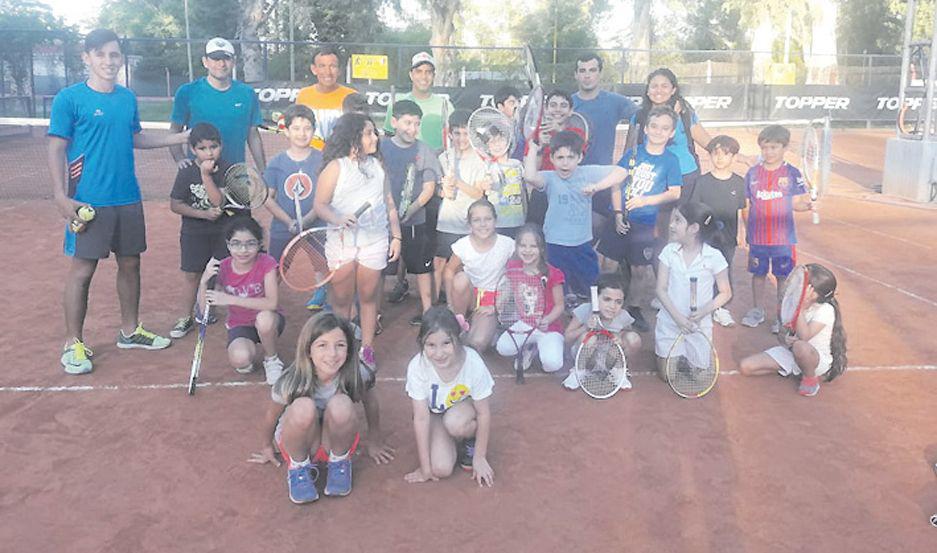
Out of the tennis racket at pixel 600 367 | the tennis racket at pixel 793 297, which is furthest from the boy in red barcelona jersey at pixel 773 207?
the tennis racket at pixel 600 367

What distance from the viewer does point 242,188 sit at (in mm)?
5629

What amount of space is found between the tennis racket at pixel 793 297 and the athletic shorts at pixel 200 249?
3.85 metres

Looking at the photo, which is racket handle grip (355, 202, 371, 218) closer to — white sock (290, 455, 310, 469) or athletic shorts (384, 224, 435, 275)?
athletic shorts (384, 224, 435, 275)

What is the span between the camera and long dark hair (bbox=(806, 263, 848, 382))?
16.3ft

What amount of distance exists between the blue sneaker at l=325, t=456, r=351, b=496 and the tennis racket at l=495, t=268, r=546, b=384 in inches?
67.3

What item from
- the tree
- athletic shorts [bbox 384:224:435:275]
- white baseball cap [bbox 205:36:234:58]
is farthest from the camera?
the tree

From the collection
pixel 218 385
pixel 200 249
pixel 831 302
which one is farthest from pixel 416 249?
pixel 831 302

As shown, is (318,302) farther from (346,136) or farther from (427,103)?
(346,136)

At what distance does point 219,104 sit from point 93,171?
1.08 m

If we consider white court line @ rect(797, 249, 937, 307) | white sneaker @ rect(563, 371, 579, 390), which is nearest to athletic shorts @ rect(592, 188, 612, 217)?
white sneaker @ rect(563, 371, 579, 390)

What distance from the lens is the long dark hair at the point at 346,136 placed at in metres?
5.06

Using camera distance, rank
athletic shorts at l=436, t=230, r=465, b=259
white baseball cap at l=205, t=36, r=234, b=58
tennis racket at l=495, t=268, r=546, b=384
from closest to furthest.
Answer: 1. tennis racket at l=495, t=268, r=546, b=384
2. white baseball cap at l=205, t=36, r=234, b=58
3. athletic shorts at l=436, t=230, r=465, b=259

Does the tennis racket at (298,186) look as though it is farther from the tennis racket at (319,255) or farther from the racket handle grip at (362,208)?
the racket handle grip at (362,208)

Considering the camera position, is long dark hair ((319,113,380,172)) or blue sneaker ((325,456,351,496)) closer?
blue sneaker ((325,456,351,496))
